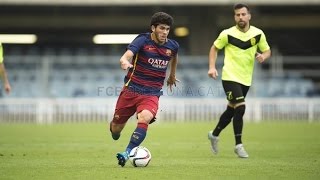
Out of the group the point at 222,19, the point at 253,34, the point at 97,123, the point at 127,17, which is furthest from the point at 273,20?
the point at 253,34

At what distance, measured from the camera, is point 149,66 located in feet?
33.7

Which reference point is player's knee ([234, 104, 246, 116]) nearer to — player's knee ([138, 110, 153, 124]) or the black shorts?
the black shorts

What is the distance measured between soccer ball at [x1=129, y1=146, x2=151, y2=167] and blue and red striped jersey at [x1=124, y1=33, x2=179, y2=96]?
3.06 feet

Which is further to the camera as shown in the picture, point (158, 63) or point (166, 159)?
point (166, 159)

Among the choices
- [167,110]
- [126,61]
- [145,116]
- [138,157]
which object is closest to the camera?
[126,61]

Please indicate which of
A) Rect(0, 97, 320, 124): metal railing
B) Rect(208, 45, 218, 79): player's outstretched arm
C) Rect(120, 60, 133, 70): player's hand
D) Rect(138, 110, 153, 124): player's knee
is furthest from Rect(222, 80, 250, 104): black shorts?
Rect(0, 97, 320, 124): metal railing

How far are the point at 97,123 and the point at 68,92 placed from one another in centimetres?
297

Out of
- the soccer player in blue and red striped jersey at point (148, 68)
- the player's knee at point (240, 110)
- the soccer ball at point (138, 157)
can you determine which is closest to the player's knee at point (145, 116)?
the soccer player in blue and red striped jersey at point (148, 68)

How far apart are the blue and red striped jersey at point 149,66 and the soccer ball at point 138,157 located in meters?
0.93

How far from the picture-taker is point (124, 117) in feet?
35.6

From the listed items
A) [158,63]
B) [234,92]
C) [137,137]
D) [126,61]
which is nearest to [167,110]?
[234,92]

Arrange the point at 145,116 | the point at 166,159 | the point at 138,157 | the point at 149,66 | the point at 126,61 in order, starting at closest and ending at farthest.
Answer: the point at 126,61 → the point at 138,157 → the point at 145,116 → the point at 149,66 → the point at 166,159

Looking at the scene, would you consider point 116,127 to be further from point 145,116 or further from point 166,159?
point 145,116

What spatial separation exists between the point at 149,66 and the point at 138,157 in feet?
4.38
